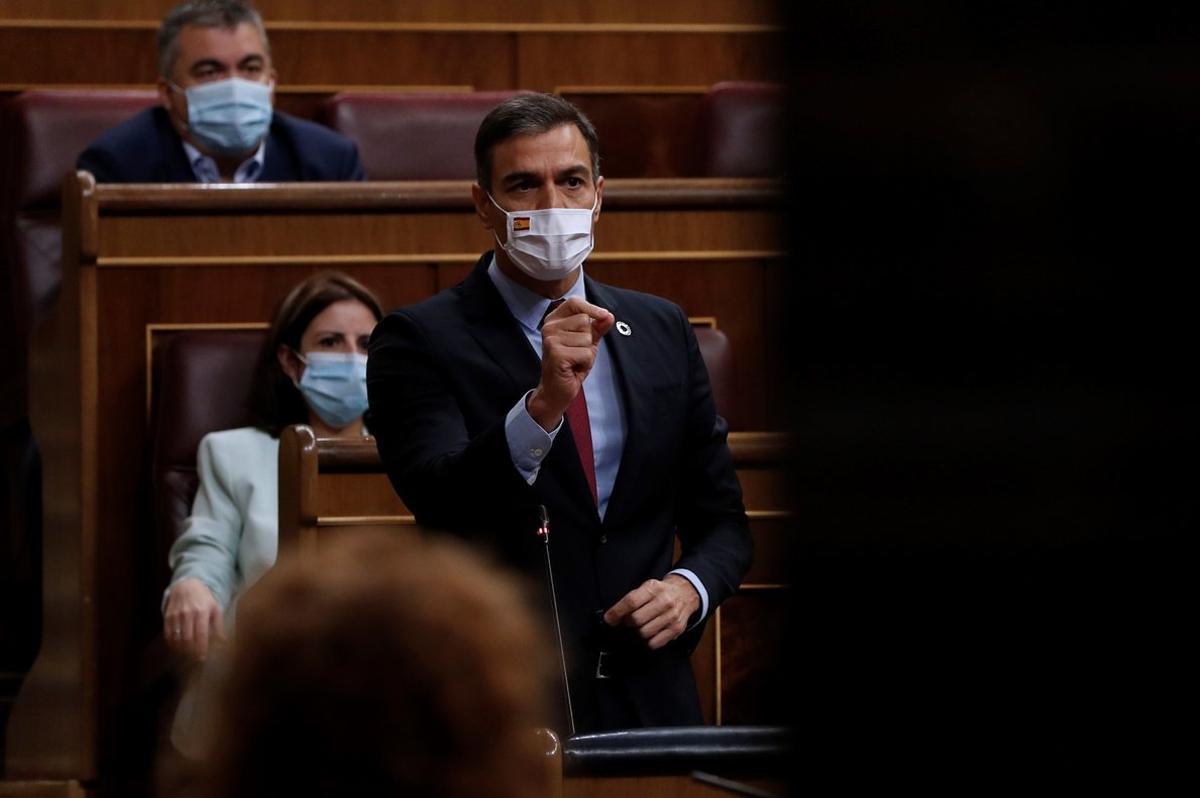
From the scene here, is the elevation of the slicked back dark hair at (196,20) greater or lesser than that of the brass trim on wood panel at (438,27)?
lesser

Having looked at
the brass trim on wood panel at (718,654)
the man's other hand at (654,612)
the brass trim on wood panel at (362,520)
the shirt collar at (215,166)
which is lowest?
the brass trim on wood panel at (718,654)

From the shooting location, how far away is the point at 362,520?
76.4 inches

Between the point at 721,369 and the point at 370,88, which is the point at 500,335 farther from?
the point at 370,88

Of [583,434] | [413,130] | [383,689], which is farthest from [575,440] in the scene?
[413,130]

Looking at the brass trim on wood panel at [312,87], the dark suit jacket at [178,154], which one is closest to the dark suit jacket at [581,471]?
the dark suit jacket at [178,154]

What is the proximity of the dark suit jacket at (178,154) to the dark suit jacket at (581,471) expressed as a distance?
102 centimetres

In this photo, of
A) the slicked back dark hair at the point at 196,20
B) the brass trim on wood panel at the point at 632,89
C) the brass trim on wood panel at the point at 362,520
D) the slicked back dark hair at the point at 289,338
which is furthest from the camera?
the brass trim on wood panel at the point at 632,89

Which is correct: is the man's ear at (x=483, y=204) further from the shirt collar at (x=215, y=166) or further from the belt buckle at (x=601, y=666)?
the shirt collar at (x=215, y=166)

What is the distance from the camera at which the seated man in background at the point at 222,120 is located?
2.58m

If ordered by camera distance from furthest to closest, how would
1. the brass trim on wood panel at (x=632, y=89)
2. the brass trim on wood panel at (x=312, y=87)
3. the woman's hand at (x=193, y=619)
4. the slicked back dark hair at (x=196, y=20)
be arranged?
1. the brass trim on wood panel at (x=632, y=89)
2. the brass trim on wood panel at (x=312, y=87)
3. the slicked back dark hair at (x=196, y=20)
4. the woman's hand at (x=193, y=619)

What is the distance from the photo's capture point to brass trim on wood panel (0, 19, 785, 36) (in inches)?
123

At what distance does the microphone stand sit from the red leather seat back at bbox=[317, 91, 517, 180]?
1.39 m

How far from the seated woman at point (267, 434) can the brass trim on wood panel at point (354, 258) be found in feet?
0.33

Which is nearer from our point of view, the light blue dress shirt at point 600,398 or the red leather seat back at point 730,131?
the light blue dress shirt at point 600,398
